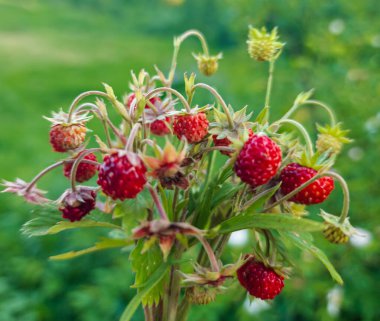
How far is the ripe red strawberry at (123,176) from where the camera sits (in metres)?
0.59

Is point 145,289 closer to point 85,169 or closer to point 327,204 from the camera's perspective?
point 85,169

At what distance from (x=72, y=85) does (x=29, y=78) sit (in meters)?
0.50

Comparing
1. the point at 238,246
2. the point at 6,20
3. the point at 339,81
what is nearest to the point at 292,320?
the point at 238,246

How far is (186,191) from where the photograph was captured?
71 centimetres

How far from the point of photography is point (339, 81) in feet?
8.57

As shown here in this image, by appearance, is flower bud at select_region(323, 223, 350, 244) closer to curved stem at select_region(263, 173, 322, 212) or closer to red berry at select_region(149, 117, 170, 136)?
Answer: curved stem at select_region(263, 173, 322, 212)

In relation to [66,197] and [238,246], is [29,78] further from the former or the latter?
[66,197]

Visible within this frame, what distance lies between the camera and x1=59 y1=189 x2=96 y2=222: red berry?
26.4 inches

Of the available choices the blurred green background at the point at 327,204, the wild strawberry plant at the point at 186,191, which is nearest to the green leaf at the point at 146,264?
the wild strawberry plant at the point at 186,191

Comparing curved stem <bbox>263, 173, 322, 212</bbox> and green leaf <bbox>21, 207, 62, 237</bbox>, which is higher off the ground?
curved stem <bbox>263, 173, 322, 212</bbox>

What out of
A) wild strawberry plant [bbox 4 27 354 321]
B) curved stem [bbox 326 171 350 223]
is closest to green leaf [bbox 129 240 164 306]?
wild strawberry plant [bbox 4 27 354 321]

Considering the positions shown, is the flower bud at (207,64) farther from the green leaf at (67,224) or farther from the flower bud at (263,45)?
the green leaf at (67,224)

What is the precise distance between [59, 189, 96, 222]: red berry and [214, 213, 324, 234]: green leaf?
6.0 inches

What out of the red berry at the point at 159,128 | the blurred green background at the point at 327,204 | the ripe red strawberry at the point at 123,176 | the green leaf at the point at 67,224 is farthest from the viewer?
the blurred green background at the point at 327,204
